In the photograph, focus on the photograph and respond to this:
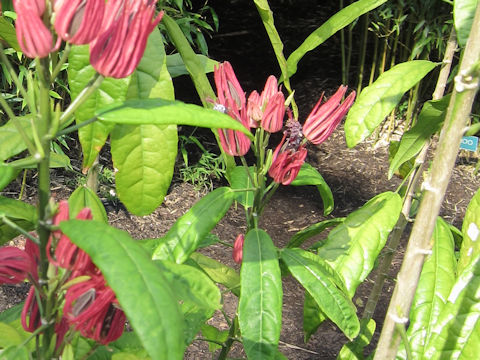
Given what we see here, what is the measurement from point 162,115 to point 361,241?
1.87ft

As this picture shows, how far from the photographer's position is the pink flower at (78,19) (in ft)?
1.66

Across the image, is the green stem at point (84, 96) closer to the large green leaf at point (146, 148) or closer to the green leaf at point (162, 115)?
the green leaf at point (162, 115)

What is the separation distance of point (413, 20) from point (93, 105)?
142 inches

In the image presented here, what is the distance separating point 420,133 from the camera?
108 cm

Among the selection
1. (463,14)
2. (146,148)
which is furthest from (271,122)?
(463,14)

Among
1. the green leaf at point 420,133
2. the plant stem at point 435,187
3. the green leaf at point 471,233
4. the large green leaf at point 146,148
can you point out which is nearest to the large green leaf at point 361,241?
the green leaf at point 420,133

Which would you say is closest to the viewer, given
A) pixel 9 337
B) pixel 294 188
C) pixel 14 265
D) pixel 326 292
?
pixel 14 265

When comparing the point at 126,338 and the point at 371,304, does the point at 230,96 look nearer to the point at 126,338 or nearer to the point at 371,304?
the point at 126,338

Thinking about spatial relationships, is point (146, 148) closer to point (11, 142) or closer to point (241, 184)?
point (11, 142)

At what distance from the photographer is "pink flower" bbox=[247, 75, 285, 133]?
0.84 m

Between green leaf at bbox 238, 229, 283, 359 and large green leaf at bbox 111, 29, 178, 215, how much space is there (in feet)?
0.56

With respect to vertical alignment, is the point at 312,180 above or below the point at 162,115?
below

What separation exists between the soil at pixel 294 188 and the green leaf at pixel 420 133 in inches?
37.6

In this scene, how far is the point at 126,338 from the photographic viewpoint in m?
0.83
